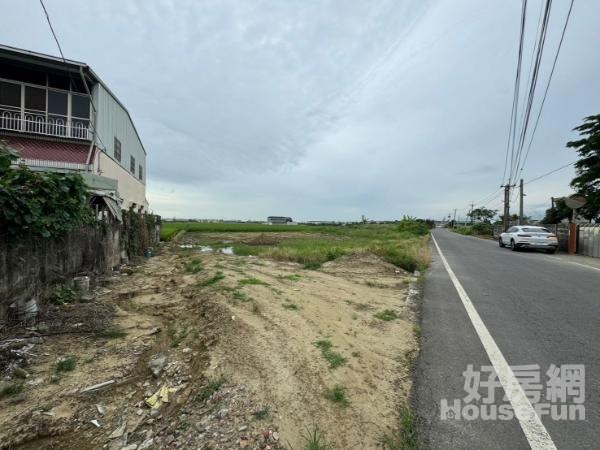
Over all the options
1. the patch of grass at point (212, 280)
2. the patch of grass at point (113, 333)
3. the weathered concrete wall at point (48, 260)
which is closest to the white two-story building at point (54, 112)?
the weathered concrete wall at point (48, 260)

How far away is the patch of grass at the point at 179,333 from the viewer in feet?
14.6

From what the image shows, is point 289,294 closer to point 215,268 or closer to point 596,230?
point 215,268

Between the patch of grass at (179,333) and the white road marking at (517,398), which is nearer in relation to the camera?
the white road marking at (517,398)

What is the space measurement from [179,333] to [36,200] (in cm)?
305

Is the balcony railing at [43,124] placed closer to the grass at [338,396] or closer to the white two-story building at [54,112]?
the white two-story building at [54,112]

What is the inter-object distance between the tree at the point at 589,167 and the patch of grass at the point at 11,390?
126 ft

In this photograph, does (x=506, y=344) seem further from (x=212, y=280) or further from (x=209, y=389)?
(x=212, y=280)

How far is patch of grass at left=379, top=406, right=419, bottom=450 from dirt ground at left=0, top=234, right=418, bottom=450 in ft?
0.18

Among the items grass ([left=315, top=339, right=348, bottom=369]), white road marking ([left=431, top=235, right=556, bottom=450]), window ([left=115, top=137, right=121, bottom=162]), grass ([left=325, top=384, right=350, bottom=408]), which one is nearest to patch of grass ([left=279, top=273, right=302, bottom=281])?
grass ([left=315, top=339, right=348, bottom=369])

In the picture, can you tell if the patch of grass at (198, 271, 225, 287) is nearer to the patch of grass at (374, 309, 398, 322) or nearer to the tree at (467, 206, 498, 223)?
the patch of grass at (374, 309, 398, 322)

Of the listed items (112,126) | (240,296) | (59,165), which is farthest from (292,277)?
(112,126)

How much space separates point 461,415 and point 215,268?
8.17 metres

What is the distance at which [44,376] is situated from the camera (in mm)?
3465

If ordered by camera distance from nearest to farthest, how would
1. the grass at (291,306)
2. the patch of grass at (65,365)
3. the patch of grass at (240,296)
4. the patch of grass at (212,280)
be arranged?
1. the patch of grass at (65,365)
2. the grass at (291,306)
3. the patch of grass at (240,296)
4. the patch of grass at (212,280)
